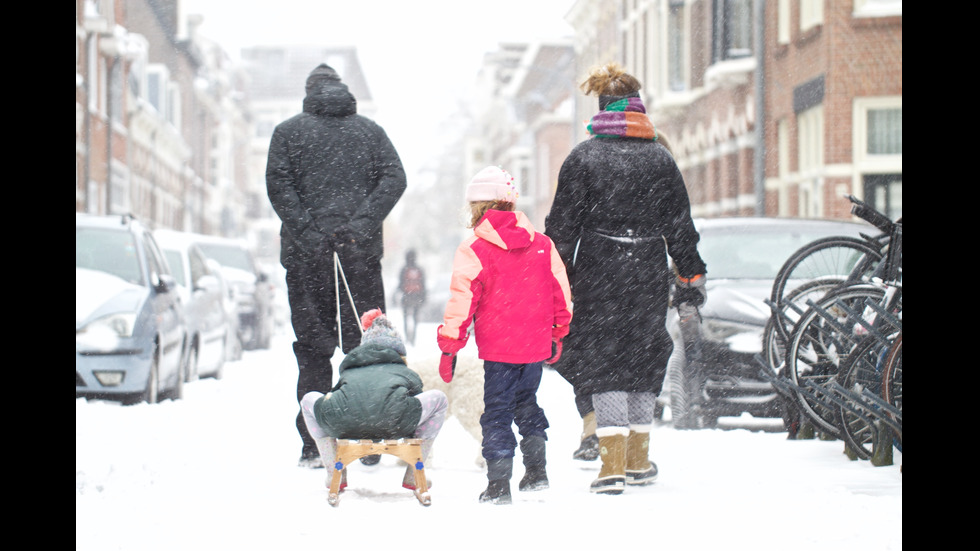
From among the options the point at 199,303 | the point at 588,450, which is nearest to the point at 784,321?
the point at 588,450

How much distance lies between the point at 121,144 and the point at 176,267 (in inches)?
983

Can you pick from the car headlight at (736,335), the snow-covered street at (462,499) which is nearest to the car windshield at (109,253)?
the snow-covered street at (462,499)

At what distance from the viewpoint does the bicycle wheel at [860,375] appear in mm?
6770

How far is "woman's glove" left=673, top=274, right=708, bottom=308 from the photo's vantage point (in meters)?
6.71

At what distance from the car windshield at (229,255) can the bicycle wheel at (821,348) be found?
13644mm

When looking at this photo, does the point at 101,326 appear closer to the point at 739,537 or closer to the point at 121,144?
the point at 739,537

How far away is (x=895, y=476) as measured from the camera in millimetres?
6680

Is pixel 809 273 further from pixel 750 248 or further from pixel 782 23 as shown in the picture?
pixel 782 23

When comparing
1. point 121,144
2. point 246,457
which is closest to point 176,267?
point 246,457

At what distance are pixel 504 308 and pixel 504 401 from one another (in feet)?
1.33

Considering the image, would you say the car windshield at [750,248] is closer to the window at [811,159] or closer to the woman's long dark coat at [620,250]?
the woman's long dark coat at [620,250]

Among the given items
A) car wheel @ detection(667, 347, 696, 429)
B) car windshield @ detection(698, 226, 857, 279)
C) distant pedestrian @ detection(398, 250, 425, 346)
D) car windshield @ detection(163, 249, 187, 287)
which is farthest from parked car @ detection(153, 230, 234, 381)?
distant pedestrian @ detection(398, 250, 425, 346)

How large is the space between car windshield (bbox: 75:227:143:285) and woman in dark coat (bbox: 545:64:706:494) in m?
5.33
